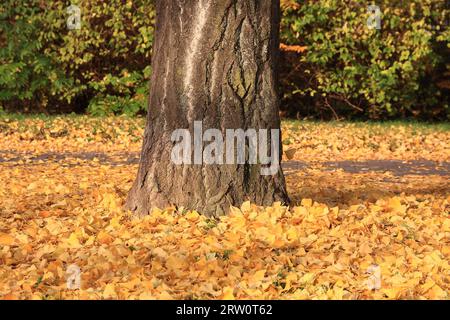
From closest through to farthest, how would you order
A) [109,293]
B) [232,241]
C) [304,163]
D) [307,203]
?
[109,293], [232,241], [307,203], [304,163]

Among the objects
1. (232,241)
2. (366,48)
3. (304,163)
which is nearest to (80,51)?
(366,48)

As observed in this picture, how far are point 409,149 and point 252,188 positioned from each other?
606 cm

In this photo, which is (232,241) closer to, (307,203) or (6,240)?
(307,203)

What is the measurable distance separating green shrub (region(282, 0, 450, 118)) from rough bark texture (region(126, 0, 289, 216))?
358 inches

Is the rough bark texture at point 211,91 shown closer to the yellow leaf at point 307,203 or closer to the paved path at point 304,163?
the yellow leaf at point 307,203

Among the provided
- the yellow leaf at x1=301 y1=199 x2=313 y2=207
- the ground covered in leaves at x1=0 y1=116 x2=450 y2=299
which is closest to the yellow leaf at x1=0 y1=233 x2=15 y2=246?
the ground covered in leaves at x1=0 y1=116 x2=450 y2=299

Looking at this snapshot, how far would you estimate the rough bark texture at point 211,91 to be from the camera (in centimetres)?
571

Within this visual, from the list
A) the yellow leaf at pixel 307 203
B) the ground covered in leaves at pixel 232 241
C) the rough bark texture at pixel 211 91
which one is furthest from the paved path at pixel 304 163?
the rough bark texture at pixel 211 91

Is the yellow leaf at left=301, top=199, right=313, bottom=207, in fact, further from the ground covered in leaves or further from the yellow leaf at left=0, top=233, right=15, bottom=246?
the yellow leaf at left=0, top=233, right=15, bottom=246

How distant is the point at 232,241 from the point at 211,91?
115 centimetres

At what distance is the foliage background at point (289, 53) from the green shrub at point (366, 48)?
0.02 m

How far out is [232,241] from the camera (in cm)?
509

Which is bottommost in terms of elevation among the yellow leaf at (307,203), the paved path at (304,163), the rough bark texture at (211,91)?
the paved path at (304,163)
